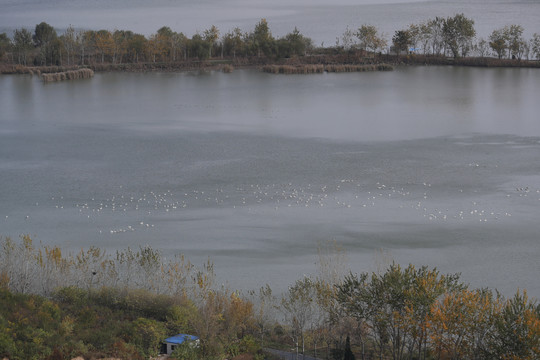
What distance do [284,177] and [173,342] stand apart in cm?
922

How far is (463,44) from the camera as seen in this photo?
47.5 meters

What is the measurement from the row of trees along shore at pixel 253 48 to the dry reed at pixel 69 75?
2.26 meters

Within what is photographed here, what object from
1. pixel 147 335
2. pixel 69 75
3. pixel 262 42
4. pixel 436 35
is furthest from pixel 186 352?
pixel 436 35

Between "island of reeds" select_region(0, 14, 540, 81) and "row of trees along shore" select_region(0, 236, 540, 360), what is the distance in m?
32.3

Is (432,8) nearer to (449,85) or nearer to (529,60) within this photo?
(529,60)

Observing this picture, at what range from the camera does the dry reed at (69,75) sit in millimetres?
41281

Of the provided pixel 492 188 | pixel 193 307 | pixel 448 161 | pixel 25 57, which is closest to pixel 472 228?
pixel 492 188

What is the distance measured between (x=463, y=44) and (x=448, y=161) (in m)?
28.3

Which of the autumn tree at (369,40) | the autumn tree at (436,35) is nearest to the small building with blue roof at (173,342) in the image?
the autumn tree at (369,40)

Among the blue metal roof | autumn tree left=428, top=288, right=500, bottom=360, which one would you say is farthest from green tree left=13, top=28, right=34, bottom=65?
autumn tree left=428, top=288, right=500, bottom=360

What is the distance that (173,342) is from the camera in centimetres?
1115

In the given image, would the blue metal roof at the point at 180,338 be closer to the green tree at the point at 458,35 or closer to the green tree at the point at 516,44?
the green tree at the point at 516,44

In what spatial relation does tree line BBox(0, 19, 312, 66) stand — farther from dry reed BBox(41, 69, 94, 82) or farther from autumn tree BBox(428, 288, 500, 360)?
autumn tree BBox(428, 288, 500, 360)

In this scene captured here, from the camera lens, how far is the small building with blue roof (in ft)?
36.5
